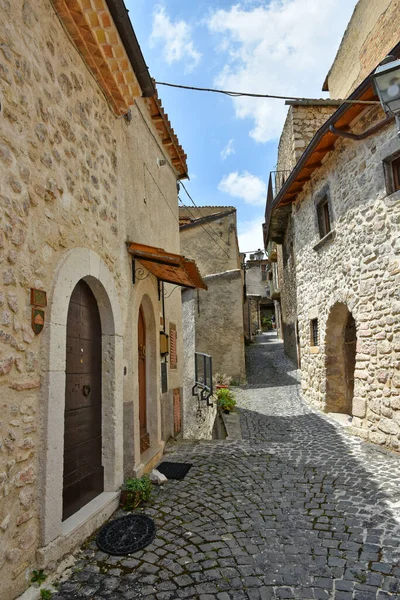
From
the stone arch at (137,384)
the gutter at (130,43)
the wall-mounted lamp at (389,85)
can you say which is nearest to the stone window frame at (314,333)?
the stone arch at (137,384)

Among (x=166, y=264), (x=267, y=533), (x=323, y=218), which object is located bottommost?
(x=267, y=533)

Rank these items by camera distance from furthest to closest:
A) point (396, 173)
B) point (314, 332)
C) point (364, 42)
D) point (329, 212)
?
point (364, 42)
point (314, 332)
point (329, 212)
point (396, 173)

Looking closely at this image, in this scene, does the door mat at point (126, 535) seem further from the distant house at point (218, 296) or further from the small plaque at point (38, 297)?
the distant house at point (218, 296)

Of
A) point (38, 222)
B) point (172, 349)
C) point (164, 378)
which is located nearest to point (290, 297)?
point (172, 349)

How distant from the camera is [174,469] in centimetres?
492

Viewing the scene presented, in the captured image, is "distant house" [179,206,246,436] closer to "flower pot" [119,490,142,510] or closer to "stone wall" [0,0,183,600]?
"stone wall" [0,0,183,600]

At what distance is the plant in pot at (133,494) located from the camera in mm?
3799

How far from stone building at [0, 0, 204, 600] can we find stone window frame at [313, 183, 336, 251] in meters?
3.75

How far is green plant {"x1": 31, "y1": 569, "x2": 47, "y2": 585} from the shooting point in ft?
8.05

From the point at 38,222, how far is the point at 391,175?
5.47 meters

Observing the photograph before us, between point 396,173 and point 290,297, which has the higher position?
point 396,173

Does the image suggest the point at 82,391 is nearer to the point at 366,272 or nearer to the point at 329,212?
the point at 366,272

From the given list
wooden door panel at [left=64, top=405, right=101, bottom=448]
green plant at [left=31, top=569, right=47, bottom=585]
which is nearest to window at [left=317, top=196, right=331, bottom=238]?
wooden door panel at [left=64, top=405, right=101, bottom=448]

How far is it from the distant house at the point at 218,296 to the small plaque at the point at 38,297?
1061 cm
